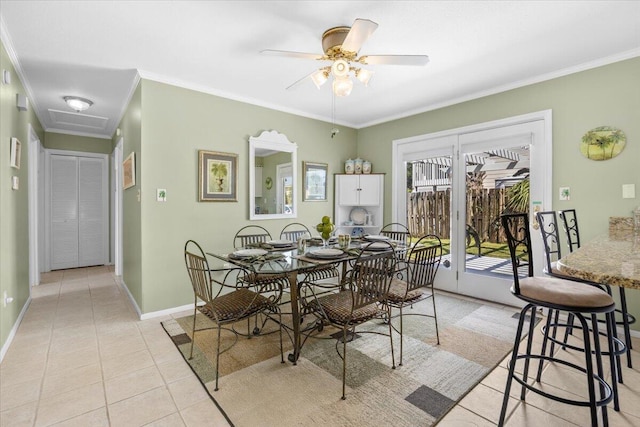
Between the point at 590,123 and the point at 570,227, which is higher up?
the point at 590,123

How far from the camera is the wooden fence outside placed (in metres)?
3.65

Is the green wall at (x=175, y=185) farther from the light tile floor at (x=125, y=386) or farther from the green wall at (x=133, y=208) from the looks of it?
the light tile floor at (x=125, y=386)

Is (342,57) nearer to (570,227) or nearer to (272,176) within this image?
(272,176)

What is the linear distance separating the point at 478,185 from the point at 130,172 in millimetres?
4163

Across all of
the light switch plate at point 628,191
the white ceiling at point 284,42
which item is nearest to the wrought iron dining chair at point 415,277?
the white ceiling at point 284,42

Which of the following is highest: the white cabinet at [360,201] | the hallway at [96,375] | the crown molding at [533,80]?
the crown molding at [533,80]

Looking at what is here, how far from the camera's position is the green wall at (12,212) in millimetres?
2445

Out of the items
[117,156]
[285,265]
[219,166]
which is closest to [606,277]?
[285,265]

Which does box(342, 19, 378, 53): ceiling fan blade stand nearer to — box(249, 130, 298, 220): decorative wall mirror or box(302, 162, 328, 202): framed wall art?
box(249, 130, 298, 220): decorative wall mirror

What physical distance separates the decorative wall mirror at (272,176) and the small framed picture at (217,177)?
8.9 inches

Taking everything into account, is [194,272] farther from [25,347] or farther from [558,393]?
[558,393]

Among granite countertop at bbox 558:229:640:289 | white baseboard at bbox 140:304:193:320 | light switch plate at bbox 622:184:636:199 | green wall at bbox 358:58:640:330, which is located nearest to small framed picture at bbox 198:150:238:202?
white baseboard at bbox 140:304:193:320

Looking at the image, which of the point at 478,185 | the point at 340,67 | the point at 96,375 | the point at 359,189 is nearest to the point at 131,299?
the point at 96,375

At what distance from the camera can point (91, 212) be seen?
18.6ft
